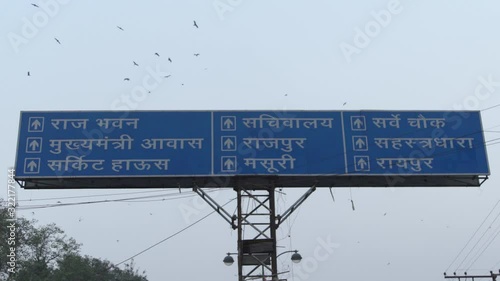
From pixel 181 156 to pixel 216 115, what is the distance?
155 centimetres

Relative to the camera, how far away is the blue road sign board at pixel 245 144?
13.6 metres

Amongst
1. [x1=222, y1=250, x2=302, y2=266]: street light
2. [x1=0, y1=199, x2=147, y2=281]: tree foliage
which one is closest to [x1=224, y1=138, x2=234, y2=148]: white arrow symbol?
[x1=222, y1=250, x2=302, y2=266]: street light

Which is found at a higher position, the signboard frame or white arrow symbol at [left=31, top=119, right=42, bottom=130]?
white arrow symbol at [left=31, top=119, right=42, bottom=130]

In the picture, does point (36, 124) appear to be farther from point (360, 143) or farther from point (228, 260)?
point (360, 143)

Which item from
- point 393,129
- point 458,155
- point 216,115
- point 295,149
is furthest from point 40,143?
point 458,155

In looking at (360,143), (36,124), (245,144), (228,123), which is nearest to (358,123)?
(360,143)

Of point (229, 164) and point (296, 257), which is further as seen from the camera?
point (229, 164)

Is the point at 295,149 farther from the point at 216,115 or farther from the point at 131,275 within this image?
the point at 131,275

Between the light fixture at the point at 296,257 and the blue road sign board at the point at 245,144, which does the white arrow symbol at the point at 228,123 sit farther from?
the light fixture at the point at 296,257

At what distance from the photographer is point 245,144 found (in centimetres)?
1388

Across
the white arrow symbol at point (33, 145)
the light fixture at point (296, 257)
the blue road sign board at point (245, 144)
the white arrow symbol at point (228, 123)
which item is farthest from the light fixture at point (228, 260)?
the white arrow symbol at point (33, 145)

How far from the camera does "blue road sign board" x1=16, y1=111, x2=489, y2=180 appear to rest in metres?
13.6

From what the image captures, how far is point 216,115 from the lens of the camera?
14195 millimetres

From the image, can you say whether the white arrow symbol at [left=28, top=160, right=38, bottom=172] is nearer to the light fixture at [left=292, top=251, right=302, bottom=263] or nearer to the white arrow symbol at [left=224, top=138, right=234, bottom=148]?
the white arrow symbol at [left=224, top=138, right=234, bottom=148]
